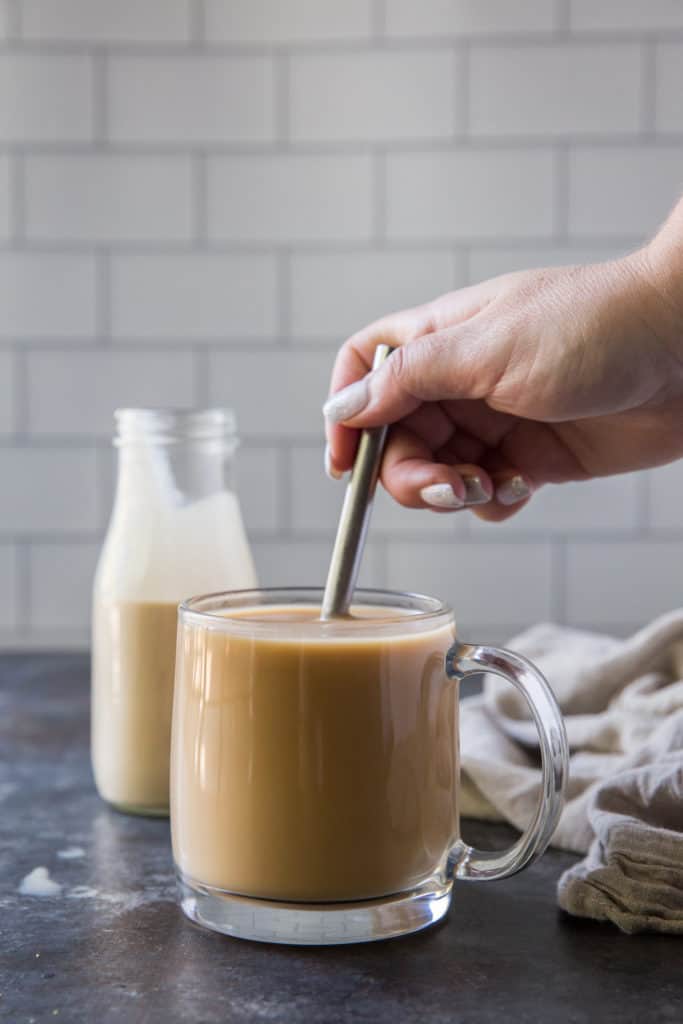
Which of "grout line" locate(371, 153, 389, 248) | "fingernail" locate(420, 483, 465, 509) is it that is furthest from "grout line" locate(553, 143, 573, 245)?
"fingernail" locate(420, 483, 465, 509)

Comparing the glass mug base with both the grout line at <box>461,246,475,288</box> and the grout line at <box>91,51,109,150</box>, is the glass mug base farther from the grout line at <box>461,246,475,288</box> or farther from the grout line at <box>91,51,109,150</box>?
the grout line at <box>91,51,109,150</box>

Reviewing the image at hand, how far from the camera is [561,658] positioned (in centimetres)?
95

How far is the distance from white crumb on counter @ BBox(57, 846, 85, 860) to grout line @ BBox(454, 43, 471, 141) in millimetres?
1301

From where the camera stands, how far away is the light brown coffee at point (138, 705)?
768 mm

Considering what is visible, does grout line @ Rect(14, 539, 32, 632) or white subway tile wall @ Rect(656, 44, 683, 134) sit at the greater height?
white subway tile wall @ Rect(656, 44, 683, 134)

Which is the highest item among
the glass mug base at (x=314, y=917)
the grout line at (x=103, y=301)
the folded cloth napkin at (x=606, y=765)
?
the grout line at (x=103, y=301)

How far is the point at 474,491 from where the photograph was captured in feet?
2.68

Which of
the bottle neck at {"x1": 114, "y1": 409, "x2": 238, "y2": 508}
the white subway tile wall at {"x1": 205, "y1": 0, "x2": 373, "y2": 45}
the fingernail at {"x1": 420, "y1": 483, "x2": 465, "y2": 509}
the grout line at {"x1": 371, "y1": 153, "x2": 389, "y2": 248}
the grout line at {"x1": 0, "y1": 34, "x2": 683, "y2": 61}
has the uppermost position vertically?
the white subway tile wall at {"x1": 205, "y1": 0, "x2": 373, "y2": 45}

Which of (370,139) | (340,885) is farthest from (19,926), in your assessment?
(370,139)

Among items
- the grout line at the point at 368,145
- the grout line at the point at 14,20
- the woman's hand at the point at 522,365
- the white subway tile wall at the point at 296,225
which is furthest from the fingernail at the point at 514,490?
the grout line at the point at 14,20

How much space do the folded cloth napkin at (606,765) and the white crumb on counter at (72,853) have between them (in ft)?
0.78

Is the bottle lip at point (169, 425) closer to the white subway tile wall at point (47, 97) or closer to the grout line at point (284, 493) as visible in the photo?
the grout line at point (284, 493)

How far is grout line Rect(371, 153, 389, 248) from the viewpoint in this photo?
5.67 ft

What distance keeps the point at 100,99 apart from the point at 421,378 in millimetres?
1231
